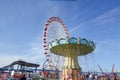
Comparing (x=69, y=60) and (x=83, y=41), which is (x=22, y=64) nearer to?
(x=69, y=60)

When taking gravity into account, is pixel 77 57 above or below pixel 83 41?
below

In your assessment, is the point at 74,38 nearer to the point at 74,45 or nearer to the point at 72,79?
the point at 74,45

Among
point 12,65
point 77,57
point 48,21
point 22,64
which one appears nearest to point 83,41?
point 77,57

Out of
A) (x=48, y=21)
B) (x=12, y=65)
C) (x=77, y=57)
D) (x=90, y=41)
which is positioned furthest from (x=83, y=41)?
(x=12, y=65)

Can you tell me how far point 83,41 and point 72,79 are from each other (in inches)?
271

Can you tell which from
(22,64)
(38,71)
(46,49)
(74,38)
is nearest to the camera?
(74,38)

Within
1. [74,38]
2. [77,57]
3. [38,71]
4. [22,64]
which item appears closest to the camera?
[74,38]

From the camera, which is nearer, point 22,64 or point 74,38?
point 74,38

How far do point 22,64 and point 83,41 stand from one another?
2455cm

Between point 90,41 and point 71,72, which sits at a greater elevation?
point 90,41

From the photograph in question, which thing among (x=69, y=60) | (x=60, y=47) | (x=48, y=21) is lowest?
(x=69, y=60)

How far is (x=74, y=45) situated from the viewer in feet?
117

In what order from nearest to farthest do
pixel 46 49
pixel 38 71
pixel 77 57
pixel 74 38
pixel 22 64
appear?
pixel 74 38
pixel 77 57
pixel 46 49
pixel 22 64
pixel 38 71

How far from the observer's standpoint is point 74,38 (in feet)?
115
